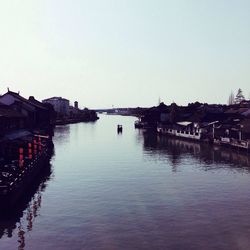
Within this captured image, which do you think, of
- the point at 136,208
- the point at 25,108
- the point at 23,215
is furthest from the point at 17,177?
the point at 25,108

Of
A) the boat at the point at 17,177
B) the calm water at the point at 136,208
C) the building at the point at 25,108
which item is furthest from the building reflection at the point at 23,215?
the building at the point at 25,108

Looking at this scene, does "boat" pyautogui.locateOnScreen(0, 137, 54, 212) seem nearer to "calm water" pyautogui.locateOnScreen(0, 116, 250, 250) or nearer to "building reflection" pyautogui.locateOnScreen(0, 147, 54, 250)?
"building reflection" pyautogui.locateOnScreen(0, 147, 54, 250)

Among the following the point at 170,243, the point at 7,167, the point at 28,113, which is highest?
the point at 28,113

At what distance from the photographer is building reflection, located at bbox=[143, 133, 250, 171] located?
6471 cm

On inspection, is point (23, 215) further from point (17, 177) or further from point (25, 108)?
point (25, 108)

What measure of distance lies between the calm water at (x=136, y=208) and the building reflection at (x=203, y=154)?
0.69 m

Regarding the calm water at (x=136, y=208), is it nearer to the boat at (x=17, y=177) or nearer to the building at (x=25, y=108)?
the boat at (x=17, y=177)

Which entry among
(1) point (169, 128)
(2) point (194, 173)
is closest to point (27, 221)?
(2) point (194, 173)

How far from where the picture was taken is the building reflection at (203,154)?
212 ft

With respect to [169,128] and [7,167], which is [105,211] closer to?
[7,167]

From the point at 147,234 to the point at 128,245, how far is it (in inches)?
106

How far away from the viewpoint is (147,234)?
30125 mm

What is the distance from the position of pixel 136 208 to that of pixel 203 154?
4301 centimetres

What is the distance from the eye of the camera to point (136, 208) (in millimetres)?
37625
